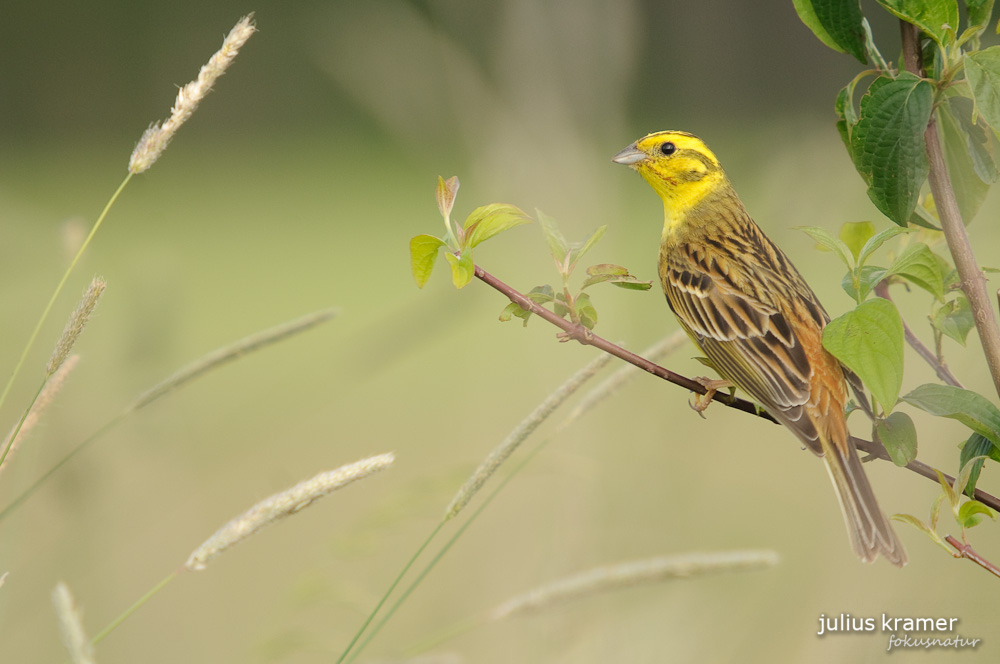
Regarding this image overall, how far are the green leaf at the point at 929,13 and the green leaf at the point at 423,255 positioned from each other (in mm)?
385

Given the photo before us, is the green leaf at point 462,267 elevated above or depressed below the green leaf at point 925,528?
above

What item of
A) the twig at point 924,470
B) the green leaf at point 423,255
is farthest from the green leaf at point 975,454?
the green leaf at point 423,255

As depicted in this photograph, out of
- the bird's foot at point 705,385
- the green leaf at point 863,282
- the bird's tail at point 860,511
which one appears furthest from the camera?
the bird's foot at point 705,385

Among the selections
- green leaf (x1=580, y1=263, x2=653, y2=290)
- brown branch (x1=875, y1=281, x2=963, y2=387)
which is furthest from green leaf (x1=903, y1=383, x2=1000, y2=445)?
green leaf (x1=580, y1=263, x2=653, y2=290)

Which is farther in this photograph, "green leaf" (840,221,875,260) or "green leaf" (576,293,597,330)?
"green leaf" (840,221,875,260)

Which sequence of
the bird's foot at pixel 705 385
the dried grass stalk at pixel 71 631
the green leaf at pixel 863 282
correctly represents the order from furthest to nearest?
1. the bird's foot at pixel 705 385
2. the green leaf at pixel 863 282
3. the dried grass stalk at pixel 71 631

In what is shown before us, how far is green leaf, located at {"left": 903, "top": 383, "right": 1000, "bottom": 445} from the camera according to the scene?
0.69 metres

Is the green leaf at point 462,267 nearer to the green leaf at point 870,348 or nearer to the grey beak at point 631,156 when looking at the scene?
the green leaf at point 870,348

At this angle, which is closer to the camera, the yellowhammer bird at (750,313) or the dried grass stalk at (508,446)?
the dried grass stalk at (508,446)

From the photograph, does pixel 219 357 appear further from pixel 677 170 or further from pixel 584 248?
pixel 677 170

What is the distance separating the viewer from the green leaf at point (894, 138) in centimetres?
71

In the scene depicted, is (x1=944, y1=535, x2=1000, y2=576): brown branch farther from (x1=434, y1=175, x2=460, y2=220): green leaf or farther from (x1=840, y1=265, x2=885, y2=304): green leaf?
(x1=434, y1=175, x2=460, y2=220): green leaf

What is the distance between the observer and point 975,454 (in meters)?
0.75

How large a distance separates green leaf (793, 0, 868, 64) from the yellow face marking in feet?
2.39
